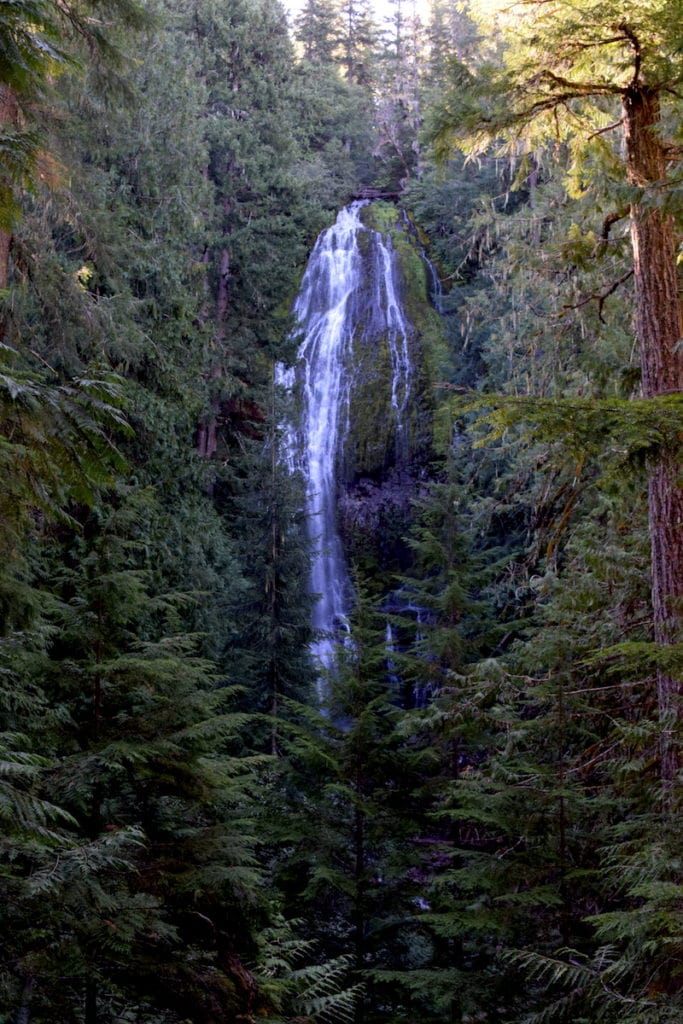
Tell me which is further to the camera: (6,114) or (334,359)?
(334,359)

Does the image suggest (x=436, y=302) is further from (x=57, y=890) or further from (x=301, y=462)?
(x=57, y=890)

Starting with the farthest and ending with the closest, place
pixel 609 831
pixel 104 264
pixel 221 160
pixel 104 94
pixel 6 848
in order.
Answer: pixel 221 160 < pixel 104 264 < pixel 104 94 < pixel 609 831 < pixel 6 848

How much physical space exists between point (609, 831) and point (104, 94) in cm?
989

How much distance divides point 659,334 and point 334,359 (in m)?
20.1

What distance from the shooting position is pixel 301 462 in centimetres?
2386

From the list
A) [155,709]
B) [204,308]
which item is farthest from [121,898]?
[204,308]

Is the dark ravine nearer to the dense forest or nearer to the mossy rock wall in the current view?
the mossy rock wall

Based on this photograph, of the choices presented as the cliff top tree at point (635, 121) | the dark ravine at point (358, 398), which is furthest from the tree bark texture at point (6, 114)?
the dark ravine at point (358, 398)

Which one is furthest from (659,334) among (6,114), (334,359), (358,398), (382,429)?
(334,359)

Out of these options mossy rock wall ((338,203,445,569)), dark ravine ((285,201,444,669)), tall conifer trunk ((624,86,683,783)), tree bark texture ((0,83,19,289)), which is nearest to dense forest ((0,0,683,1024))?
tall conifer trunk ((624,86,683,783))

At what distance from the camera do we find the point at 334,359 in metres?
25.8

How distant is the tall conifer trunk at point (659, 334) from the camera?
568 cm

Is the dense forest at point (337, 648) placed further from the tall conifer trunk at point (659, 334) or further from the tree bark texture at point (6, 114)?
the tree bark texture at point (6, 114)

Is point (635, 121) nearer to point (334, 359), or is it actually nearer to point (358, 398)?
point (358, 398)
